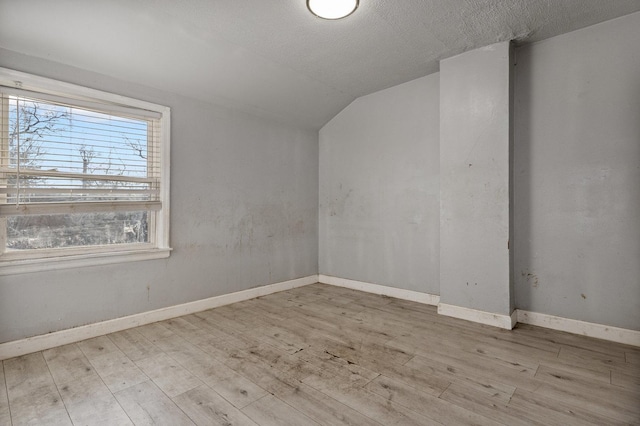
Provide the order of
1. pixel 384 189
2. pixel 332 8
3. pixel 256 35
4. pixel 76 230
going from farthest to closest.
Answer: pixel 384 189 < pixel 76 230 < pixel 256 35 < pixel 332 8

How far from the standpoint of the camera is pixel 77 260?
274 cm

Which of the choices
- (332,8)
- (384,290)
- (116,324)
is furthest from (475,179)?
(116,324)

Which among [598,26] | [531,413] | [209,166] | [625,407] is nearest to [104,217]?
[209,166]

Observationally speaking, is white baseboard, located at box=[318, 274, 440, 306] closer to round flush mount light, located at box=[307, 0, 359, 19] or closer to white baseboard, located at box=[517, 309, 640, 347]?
white baseboard, located at box=[517, 309, 640, 347]

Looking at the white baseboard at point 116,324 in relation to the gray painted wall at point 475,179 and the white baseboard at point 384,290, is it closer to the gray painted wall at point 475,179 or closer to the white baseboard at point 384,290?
the white baseboard at point 384,290

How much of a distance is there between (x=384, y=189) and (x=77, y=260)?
128 inches

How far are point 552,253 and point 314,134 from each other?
10.6 feet

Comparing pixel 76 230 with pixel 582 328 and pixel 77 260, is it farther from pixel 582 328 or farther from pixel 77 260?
pixel 582 328

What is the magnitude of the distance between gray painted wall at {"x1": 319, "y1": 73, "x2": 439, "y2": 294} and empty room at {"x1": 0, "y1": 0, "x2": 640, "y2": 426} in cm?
4

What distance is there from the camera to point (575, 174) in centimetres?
289

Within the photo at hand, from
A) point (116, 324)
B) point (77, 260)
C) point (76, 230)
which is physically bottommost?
point (116, 324)

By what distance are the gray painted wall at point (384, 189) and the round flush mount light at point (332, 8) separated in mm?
1665

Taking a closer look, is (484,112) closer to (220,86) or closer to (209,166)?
(220,86)

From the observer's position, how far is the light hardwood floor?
1.77 meters
